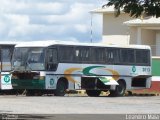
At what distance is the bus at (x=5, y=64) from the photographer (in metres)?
37.4

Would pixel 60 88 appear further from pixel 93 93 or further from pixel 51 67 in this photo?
pixel 93 93

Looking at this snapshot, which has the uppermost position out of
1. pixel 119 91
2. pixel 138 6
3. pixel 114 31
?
pixel 138 6

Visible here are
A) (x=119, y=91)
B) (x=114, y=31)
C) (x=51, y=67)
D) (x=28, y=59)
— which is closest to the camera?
(x=51, y=67)

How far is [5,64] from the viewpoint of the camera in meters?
37.6

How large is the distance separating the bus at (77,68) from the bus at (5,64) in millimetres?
693

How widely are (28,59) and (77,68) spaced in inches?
116

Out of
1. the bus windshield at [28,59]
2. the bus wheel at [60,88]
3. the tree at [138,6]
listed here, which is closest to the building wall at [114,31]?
the bus wheel at [60,88]

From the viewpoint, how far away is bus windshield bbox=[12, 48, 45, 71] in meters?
36.1

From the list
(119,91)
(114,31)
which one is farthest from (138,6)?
(114,31)

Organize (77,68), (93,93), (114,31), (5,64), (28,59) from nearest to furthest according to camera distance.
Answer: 1. (28,59)
2. (77,68)
3. (5,64)
4. (93,93)
5. (114,31)

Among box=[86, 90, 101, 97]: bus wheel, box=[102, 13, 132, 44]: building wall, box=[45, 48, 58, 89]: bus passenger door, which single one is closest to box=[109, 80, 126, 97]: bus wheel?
box=[86, 90, 101, 97]: bus wheel

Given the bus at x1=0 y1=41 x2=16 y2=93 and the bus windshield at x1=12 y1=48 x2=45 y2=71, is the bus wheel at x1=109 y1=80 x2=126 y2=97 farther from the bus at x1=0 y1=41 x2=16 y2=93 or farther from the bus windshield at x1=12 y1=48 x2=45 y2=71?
the bus at x1=0 y1=41 x2=16 y2=93

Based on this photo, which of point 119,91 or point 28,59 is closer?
point 28,59

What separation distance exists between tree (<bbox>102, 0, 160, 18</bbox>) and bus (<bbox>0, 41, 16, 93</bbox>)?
24852mm
